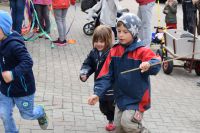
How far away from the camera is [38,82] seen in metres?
6.55

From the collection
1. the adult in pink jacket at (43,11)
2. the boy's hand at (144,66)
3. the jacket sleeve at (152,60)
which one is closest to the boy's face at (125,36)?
the jacket sleeve at (152,60)

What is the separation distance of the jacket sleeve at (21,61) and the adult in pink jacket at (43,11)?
5.73 metres

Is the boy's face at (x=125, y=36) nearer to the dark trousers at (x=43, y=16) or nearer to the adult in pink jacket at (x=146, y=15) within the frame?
the adult in pink jacket at (x=146, y=15)

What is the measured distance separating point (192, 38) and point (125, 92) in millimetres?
3940

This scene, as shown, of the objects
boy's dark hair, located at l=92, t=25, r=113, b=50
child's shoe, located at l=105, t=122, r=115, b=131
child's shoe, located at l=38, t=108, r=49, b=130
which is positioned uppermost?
boy's dark hair, located at l=92, t=25, r=113, b=50

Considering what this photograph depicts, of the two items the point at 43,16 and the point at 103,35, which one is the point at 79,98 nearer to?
the point at 103,35

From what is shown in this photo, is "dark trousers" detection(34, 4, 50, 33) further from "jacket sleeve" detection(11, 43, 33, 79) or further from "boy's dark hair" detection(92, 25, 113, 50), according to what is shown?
"jacket sleeve" detection(11, 43, 33, 79)

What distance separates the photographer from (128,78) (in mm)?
3852

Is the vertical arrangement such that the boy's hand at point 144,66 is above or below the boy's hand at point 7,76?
above

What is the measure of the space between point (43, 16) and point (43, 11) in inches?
5.5

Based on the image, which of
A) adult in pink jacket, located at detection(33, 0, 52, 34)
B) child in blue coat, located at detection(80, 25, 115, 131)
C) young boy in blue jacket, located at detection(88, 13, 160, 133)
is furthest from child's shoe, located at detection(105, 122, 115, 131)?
adult in pink jacket, located at detection(33, 0, 52, 34)

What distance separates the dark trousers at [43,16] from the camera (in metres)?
9.63

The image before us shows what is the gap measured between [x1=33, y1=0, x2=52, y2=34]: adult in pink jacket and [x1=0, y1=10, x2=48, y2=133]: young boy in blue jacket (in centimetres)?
552

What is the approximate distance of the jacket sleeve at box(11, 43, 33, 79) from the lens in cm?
374
